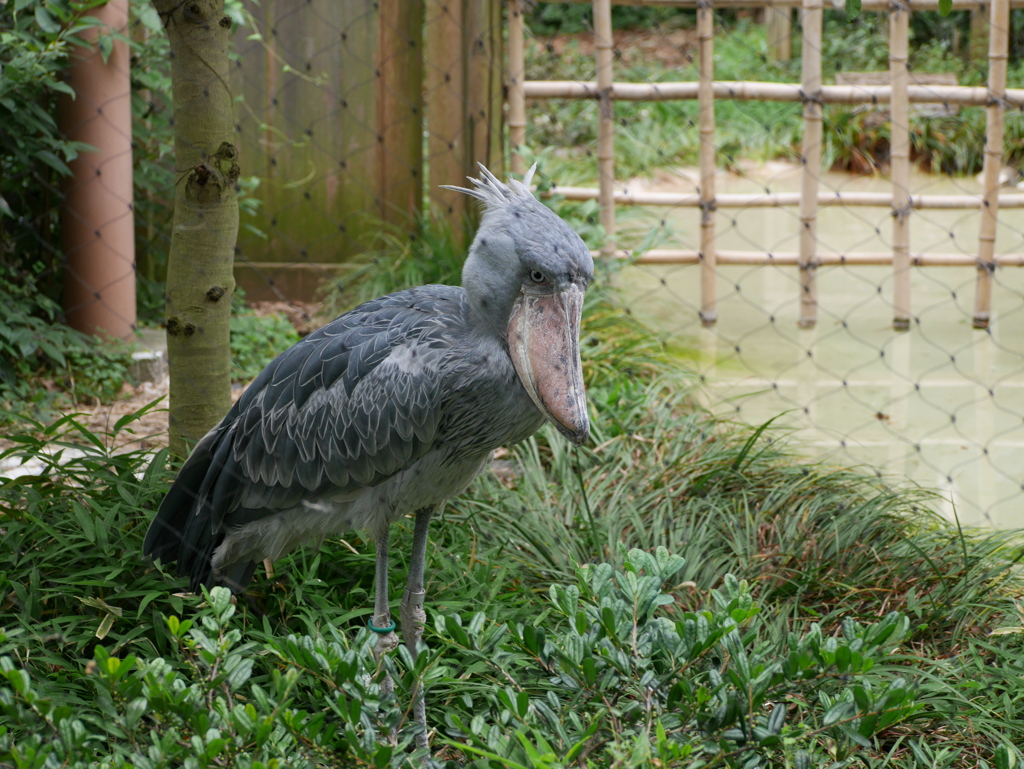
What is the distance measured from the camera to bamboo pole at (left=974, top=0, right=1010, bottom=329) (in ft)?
11.6

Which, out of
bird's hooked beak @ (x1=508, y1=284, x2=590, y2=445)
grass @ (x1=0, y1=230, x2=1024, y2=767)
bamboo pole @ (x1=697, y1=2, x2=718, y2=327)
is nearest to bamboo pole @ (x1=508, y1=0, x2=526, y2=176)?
bamboo pole @ (x1=697, y1=2, x2=718, y2=327)

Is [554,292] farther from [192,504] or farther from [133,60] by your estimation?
[133,60]

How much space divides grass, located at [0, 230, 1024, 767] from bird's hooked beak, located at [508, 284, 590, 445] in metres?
0.28

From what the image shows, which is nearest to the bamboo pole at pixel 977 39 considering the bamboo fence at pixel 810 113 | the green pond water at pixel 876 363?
the green pond water at pixel 876 363

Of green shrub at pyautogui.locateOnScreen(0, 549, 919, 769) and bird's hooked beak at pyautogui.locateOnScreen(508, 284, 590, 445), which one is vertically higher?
bird's hooked beak at pyautogui.locateOnScreen(508, 284, 590, 445)

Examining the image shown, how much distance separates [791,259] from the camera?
12.6 ft

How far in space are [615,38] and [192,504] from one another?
967 cm

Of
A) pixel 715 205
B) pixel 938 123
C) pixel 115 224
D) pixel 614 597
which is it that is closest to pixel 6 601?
pixel 614 597

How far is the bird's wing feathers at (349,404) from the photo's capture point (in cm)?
160

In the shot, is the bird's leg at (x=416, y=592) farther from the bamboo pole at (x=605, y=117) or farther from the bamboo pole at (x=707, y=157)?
the bamboo pole at (x=707, y=157)

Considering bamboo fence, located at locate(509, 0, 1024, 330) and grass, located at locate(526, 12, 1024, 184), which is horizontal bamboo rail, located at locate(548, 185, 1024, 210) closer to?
bamboo fence, located at locate(509, 0, 1024, 330)

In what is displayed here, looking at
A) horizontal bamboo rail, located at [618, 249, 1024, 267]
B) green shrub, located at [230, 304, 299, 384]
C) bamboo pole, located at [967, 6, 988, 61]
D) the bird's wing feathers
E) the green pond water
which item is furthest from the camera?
bamboo pole, located at [967, 6, 988, 61]

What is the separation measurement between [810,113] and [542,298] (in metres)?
2.62

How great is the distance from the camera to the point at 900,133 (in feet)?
11.9
